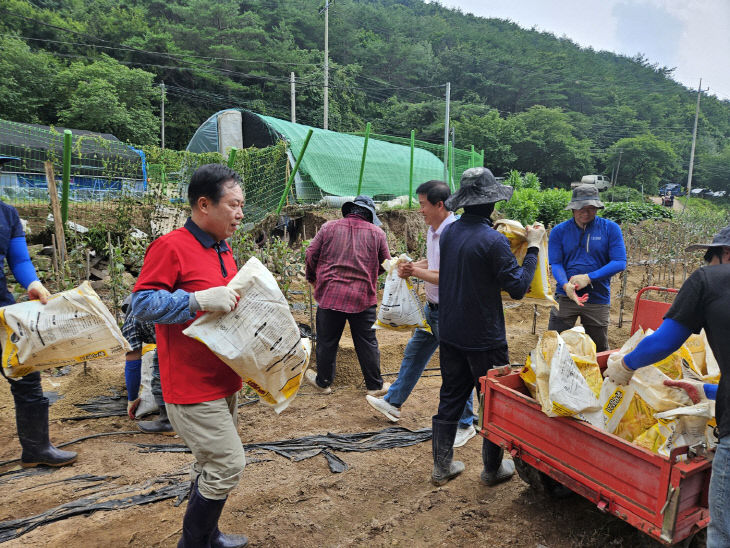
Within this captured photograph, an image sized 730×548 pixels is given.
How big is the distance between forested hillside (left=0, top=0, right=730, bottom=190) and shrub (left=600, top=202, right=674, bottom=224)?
19.6 m

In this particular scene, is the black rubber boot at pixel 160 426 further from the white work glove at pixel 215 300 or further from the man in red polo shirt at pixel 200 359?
the white work glove at pixel 215 300

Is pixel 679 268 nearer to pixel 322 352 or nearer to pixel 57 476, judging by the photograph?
pixel 322 352

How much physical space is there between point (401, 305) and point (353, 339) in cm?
72

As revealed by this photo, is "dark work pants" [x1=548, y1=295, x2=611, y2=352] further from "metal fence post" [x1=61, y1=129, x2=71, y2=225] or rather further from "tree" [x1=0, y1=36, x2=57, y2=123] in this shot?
A: "tree" [x1=0, y1=36, x2=57, y2=123]

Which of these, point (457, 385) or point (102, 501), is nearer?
point (102, 501)

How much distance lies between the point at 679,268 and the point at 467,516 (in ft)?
42.5

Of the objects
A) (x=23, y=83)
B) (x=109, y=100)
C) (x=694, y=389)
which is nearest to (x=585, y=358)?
(x=694, y=389)

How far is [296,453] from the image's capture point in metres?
3.23

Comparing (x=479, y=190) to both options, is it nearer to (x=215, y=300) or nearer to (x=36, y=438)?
(x=215, y=300)

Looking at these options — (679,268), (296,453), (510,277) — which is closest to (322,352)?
(296,453)

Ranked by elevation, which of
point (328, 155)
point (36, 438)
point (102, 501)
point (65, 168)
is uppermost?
point (328, 155)

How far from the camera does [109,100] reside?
2564cm

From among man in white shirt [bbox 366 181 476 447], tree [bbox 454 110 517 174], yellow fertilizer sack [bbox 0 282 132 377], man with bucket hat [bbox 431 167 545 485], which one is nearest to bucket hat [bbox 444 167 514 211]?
man with bucket hat [bbox 431 167 545 485]

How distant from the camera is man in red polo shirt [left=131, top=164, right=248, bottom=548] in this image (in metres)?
1.80
